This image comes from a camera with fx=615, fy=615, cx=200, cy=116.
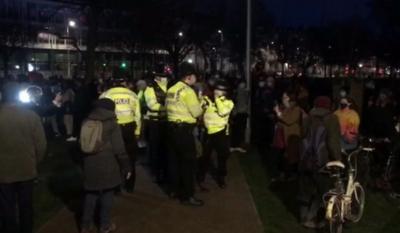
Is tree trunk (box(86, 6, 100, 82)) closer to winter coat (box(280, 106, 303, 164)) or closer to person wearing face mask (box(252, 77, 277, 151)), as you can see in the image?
person wearing face mask (box(252, 77, 277, 151))

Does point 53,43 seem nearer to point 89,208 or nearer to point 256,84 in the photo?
point 256,84

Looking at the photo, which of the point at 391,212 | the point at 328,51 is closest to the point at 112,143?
the point at 391,212

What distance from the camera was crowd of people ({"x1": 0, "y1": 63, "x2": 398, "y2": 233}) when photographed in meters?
6.64

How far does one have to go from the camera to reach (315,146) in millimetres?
7547

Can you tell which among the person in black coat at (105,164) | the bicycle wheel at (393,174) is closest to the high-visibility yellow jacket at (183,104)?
the person in black coat at (105,164)

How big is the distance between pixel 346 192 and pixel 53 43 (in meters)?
87.3

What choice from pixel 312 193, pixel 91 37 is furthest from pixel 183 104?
pixel 91 37

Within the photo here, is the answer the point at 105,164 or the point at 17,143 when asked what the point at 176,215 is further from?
the point at 17,143

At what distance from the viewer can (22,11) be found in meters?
75.1

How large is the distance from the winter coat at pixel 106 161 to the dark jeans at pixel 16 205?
0.70m

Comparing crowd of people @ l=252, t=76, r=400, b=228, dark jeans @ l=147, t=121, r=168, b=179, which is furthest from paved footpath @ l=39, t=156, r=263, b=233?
crowd of people @ l=252, t=76, r=400, b=228

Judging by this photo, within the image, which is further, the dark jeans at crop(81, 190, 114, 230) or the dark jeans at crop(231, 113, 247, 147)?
the dark jeans at crop(231, 113, 247, 147)

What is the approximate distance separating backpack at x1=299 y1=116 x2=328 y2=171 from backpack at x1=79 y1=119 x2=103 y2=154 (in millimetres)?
2553

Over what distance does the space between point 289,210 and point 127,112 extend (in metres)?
2.84
